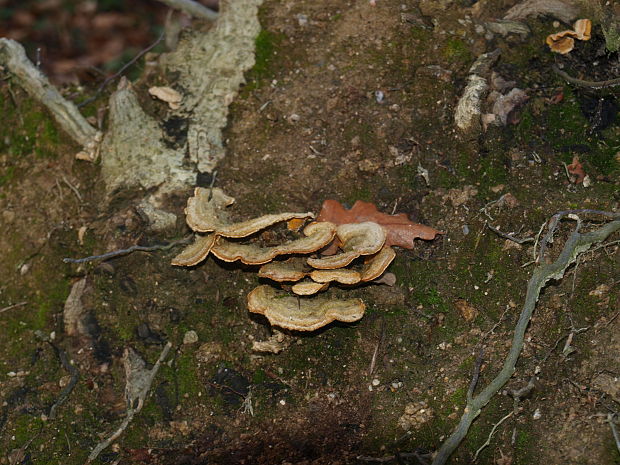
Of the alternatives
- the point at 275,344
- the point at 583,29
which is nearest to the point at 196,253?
the point at 275,344

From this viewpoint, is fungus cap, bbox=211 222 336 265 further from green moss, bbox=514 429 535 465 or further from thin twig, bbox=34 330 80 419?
green moss, bbox=514 429 535 465

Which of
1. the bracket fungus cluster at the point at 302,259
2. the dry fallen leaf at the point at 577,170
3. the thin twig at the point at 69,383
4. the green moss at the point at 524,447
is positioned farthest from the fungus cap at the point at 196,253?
the dry fallen leaf at the point at 577,170

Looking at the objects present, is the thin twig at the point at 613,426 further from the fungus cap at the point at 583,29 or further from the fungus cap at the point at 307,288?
the fungus cap at the point at 583,29

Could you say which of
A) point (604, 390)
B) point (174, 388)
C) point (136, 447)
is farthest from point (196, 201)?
point (604, 390)

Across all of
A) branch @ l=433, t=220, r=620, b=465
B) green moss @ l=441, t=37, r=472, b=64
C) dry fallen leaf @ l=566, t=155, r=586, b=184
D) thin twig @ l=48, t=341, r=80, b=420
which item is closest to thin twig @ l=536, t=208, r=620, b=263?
branch @ l=433, t=220, r=620, b=465

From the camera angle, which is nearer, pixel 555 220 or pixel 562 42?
pixel 555 220

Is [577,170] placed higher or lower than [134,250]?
higher

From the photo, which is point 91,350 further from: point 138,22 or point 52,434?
point 138,22

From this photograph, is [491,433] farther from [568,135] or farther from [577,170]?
[568,135]
